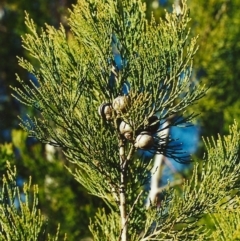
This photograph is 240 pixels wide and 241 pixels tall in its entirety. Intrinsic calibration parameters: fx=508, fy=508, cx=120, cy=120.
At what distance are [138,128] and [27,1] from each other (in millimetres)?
3285

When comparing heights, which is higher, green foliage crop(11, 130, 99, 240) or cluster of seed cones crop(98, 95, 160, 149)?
green foliage crop(11, 130, 99, 240)

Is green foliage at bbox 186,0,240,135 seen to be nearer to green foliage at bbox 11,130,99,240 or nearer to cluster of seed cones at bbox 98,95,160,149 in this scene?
green foliage at bbox 11,130,99,240

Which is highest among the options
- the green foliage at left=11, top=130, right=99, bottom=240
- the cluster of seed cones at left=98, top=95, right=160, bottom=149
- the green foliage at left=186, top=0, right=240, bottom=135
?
the green foliage at left=186, top=0, right=240, bottom=135

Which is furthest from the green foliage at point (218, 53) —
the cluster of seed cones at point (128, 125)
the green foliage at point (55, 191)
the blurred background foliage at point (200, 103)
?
the cluster of seed cones at point (128, 125)

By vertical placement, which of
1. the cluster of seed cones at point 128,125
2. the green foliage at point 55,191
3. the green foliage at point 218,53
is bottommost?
the cluster of seed cones at point 128,125

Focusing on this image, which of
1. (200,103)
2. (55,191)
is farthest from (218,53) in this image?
(55,191)

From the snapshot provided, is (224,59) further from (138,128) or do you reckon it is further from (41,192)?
(138,128)

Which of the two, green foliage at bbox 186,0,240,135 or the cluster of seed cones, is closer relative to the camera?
the cluster of seed cones

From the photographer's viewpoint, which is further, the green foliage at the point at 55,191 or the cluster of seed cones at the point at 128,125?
the green foliage at the point at 55,191

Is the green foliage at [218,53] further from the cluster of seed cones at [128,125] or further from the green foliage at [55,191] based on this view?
the cluster of seed cones at [128,125]

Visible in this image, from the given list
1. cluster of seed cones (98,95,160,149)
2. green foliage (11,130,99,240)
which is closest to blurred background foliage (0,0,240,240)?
green foliage (11,130,99,240)

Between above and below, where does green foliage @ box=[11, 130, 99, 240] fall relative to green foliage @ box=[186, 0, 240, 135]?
below

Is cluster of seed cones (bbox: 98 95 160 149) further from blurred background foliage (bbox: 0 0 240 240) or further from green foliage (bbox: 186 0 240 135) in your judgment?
green foliage (bbox: 186 0 240 135)

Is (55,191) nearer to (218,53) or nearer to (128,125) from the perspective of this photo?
(218,53)
